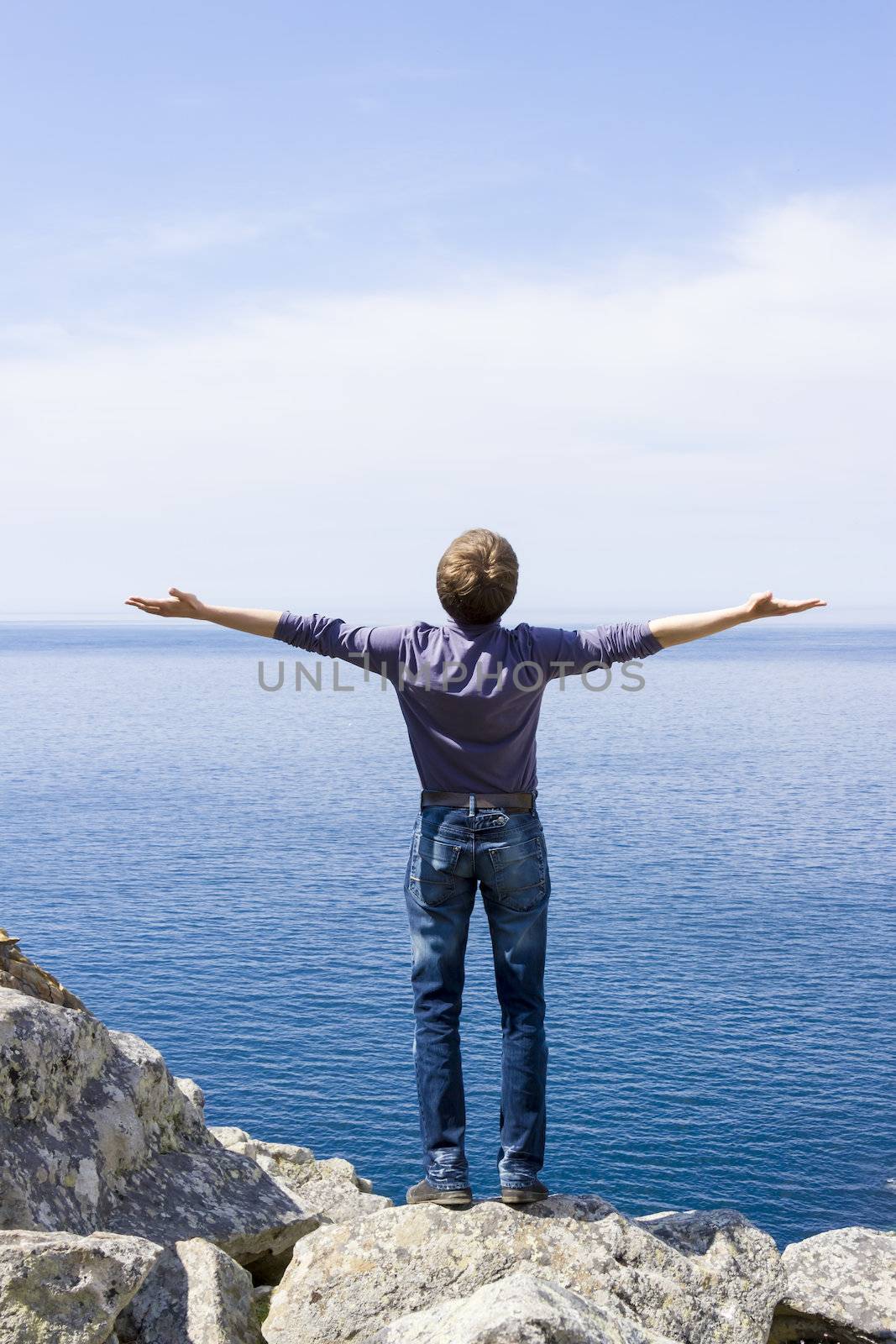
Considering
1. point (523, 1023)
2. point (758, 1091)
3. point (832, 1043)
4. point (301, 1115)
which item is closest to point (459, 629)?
point (523, 1023)

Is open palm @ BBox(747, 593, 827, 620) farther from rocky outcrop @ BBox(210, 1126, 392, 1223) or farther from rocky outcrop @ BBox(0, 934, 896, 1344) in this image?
rocky outcrop @ BBox(210, 1126, 392, 1223)

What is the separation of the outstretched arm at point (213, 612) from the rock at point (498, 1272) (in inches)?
154

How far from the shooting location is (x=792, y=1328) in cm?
847

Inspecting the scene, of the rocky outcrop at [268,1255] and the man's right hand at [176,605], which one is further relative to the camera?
the man's right hand at [176,605]

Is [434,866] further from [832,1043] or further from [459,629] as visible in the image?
[832,1043]

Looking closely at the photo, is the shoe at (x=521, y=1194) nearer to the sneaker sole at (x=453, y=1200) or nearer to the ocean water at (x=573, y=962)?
the sneaker sole at (x=453, y=1200)

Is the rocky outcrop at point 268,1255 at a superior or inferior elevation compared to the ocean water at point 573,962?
superior

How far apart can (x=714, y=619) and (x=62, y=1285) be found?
4959 millimetres

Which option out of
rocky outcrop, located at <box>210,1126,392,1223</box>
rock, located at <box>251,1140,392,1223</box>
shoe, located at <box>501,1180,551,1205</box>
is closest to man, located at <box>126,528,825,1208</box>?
shoe, located at <box>501,1180,551,1205</box>

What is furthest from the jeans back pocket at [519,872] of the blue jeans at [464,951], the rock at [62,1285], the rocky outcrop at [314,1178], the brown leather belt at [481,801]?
the rocky outcrop at [314,1178]

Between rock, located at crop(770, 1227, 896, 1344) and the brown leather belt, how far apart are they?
159 inches

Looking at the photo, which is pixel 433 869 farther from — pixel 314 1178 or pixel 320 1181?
pixel 314 1178

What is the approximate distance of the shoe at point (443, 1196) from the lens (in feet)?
24.1

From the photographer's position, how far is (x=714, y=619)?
22.4 feet
